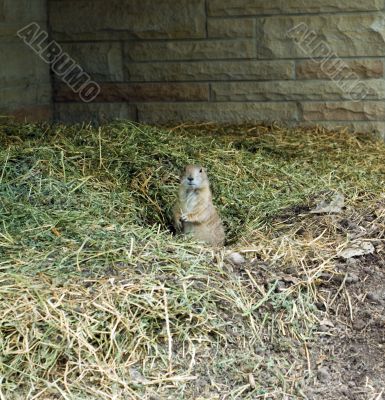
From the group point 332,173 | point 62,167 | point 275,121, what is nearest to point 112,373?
point 62,167

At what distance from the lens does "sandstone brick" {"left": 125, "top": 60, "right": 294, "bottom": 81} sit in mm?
7516

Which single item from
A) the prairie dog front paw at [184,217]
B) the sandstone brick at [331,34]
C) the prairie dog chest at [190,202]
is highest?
the sandstone brick at [331,34]

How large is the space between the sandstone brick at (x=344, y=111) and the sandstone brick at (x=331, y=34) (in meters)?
0.43

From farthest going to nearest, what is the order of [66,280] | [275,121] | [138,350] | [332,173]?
[275,121]
[332,173]
[66,280]
[138,350]

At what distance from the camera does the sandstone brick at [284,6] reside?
287 inches

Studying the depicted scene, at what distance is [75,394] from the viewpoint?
325 cm

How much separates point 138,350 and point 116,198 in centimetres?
187

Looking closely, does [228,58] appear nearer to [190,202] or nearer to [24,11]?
[24,11]

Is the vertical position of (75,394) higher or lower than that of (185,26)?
lower

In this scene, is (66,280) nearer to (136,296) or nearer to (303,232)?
(136,296)

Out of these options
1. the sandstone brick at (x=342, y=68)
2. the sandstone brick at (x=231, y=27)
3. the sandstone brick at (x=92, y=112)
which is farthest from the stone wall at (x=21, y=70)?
the sandstone brick at (x=342, y=68)

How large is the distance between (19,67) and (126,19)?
1065 millimetres

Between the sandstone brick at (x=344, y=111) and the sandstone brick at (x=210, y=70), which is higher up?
the sandstone brick at (x=210, y=70)

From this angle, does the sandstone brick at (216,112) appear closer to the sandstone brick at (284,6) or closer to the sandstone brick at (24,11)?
the sandstone brick at (284,6)
